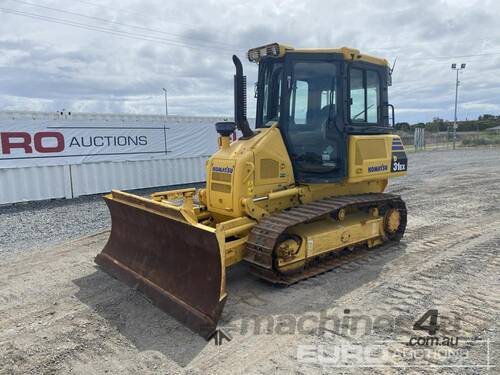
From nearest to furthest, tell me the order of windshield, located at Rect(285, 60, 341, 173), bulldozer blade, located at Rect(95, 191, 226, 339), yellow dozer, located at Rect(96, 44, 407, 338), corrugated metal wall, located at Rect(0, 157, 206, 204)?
bulldozer blade, located at Rect(95, 191, 226, 339), yellow dozer, located at Rect(96, 44, 407, 338), windshield, located at Rect(285, 60, 341, 173), corrugated metal wall, located at Rect(0, 157, 206, 204)

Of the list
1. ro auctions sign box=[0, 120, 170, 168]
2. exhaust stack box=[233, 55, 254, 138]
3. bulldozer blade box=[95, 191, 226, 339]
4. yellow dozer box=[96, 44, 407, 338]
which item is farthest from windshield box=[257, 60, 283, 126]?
ro auctions sign box=[0, 120, 170, 168]

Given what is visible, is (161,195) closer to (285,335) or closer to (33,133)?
(285,335)

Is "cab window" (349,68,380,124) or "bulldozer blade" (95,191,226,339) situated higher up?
"cab window" (349,68,380,124)

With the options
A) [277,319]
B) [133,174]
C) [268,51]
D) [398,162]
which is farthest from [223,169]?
[133,174]

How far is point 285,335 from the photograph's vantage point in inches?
155

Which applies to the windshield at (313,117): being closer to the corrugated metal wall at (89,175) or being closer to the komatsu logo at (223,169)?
the komatsu logo at (223,169)

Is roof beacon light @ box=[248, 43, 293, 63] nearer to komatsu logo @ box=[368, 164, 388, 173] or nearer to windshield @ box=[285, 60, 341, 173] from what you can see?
windshield @ box=[285, 60, 341, 173]

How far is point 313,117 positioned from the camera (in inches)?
230

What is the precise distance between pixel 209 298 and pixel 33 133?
31.7 feet

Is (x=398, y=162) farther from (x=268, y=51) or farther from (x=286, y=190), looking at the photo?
(x=268, y=51)

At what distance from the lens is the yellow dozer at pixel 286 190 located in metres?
4.94

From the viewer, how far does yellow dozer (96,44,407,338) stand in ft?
Answer: 16.2

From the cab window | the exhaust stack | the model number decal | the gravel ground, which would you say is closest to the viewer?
the gravel ground

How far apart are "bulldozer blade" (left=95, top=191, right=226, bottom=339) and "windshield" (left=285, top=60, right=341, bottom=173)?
2152mm
